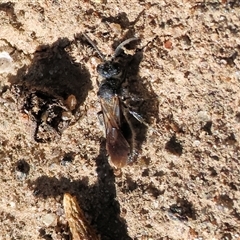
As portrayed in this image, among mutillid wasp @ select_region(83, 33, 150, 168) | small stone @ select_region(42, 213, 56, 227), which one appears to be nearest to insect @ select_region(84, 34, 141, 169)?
mutillid wasp @ select_region(83, 33, 150, 168)

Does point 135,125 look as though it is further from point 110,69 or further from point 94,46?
point 94,46

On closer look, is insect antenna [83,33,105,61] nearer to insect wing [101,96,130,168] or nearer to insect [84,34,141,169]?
insect [84,34,141,169]

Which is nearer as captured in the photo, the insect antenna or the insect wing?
the insect wing

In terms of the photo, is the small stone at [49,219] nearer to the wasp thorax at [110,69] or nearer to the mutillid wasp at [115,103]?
the mutillid wasp at [115,103]

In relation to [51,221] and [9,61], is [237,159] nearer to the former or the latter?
[51,221]

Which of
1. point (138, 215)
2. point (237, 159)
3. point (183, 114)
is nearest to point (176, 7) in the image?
point (183, 114)

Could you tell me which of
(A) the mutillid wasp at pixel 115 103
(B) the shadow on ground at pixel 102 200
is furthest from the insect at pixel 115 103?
(B) the shadow on ground at pixel 102 200

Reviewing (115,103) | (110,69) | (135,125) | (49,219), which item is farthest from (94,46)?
(49,219)
